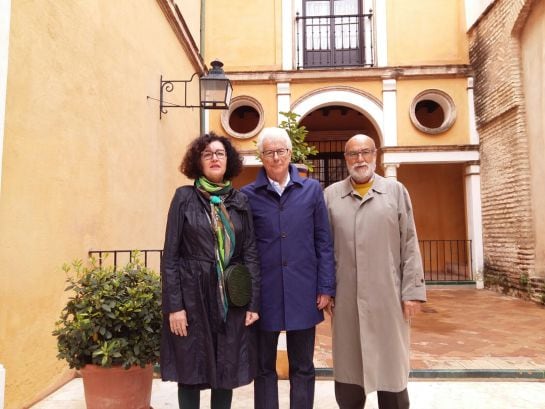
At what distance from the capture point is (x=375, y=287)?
247 cm

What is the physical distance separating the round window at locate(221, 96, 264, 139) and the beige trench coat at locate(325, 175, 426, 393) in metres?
8.04

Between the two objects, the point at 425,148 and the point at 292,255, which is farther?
the point at 425,148

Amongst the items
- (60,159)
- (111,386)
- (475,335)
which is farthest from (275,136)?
(475,335)

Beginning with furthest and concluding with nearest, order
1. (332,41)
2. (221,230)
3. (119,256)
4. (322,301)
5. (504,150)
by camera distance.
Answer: (332,41)
(504,150)
(119,256)
(322,301)
(221,230)

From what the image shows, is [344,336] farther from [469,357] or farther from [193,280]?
[469,357]

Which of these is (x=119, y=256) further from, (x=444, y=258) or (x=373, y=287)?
(x=444, y=258)

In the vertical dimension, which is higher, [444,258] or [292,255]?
[292,255]

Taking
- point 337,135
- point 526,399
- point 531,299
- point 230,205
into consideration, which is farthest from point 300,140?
point 337,135

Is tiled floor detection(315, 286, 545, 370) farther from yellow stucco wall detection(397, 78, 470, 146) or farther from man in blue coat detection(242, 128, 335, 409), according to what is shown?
yellow stucco wall detection(397, 78, 470, 146)

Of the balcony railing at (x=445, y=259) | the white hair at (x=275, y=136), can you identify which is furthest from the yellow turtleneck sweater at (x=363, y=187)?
the balcony railing at (x=445, y=259)

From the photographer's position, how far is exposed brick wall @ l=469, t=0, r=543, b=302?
811 cm

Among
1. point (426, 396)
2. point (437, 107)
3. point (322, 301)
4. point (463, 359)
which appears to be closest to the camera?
point (322, 301)

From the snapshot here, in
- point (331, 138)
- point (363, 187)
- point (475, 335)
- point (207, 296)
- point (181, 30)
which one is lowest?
point (475, 335)

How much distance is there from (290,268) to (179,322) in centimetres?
69
